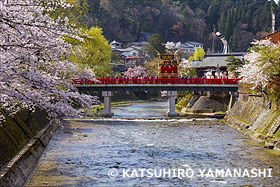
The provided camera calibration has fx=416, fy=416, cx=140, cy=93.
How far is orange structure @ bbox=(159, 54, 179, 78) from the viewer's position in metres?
58.2

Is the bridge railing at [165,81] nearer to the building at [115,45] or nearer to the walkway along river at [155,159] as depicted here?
the walkway along river at [155,159]

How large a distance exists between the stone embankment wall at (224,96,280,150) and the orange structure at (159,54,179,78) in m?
12.0

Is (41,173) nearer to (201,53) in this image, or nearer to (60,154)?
(60,154)

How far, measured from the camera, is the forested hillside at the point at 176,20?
133000mm

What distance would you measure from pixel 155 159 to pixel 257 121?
14.6m

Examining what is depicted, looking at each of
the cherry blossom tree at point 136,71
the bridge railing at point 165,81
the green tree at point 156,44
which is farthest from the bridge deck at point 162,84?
the green tree at point 156,44

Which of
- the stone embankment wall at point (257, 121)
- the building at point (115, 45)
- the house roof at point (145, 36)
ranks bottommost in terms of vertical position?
the stone embankment wall at point (257, 121)

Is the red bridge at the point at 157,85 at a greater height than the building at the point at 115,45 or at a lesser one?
lesser

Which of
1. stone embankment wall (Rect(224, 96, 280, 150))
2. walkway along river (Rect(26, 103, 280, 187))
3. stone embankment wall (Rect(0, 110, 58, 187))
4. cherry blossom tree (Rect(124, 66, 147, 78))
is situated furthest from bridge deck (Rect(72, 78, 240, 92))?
cherry blossom tree (Rect(124, 66, 147, 78))

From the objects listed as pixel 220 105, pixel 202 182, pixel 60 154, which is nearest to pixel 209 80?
pixel 220 105

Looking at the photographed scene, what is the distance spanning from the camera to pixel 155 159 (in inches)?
980

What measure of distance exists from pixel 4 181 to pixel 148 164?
9815 millimetres

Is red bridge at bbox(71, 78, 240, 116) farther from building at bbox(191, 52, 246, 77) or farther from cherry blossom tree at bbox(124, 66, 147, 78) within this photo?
cherry blossom tree at bbox(124, 66, 147, 78)

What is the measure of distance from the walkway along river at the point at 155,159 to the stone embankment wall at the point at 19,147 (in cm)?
66
